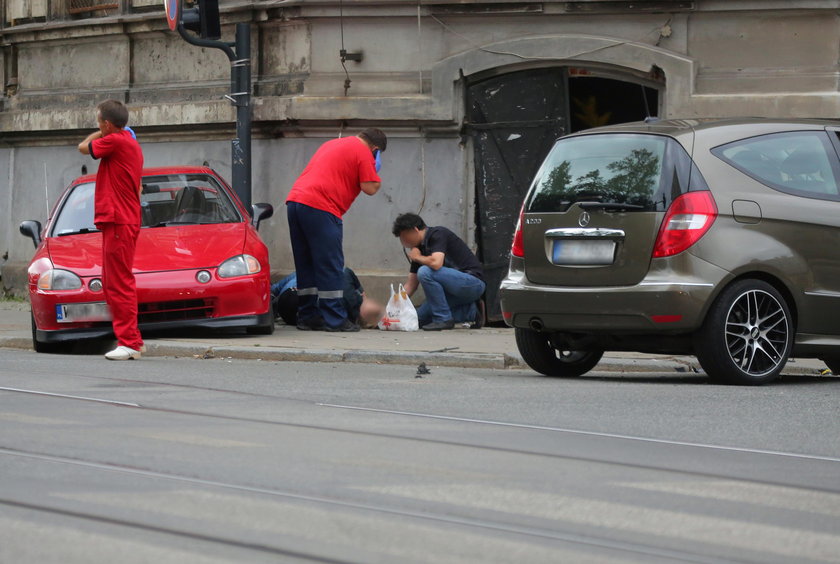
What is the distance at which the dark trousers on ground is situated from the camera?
527 inches

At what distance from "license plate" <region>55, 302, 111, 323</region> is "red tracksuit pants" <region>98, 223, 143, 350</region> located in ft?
2.88

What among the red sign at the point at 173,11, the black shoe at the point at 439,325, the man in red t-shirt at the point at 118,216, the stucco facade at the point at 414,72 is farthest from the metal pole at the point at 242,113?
the man in red t-shirt at the point at 118,216

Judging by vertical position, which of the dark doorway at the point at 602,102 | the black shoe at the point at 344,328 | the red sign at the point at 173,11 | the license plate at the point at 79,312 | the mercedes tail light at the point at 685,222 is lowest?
the black shoe at the point at 344,328

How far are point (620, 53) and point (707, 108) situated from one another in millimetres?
1082

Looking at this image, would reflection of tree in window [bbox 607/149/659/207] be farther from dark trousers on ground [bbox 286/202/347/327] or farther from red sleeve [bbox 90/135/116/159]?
dark trousers on ground [bbox 286/202/347/327]

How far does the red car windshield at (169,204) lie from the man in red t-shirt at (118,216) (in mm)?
2141

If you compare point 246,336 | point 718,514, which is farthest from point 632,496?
point 246,336

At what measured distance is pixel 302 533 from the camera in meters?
4.76

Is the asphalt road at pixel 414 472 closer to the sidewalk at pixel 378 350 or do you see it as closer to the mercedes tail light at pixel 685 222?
the mercedes tail light at pixel 685 222

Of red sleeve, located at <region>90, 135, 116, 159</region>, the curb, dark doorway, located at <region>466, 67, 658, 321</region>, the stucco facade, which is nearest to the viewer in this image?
red sleeve, located at <region>90, 135, 116, 159</region>

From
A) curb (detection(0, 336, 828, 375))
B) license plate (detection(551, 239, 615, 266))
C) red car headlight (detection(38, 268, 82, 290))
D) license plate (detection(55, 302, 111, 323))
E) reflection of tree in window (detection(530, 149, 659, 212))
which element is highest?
reflection of tree in window (detection(530, 149, 659, 212))

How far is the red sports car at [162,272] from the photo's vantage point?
1198 cm

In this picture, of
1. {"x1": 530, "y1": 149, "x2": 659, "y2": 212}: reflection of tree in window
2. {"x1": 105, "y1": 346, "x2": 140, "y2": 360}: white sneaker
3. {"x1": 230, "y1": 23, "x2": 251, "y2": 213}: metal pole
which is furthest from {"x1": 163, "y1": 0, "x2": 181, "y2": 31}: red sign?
{"x1": 530, "y1": 149, "x2": 659, "y2": 212}: reflection of tree in window

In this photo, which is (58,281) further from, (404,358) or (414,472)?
(414,472)
